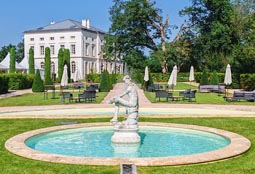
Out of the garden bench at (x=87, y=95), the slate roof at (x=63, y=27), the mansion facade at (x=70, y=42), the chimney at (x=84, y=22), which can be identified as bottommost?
the garden bench at (x=87, y=95)

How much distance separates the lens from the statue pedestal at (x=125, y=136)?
8.76m

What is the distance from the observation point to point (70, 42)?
65688 millimetres

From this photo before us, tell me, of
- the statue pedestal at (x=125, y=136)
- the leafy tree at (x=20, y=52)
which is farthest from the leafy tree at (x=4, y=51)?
the statue pedestal at (x=125, y=136)

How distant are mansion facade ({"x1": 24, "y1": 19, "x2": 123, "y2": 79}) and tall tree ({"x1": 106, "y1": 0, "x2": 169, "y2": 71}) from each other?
50.0 feet

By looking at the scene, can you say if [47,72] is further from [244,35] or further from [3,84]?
[244,35]

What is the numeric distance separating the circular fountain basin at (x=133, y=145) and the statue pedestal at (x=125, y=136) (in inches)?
5.6

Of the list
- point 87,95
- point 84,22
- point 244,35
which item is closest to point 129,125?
point 87,95

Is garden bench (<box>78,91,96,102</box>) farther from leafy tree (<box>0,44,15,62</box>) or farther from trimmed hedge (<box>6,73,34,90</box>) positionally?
leafy tree (<box>0,44,15,62</box>)

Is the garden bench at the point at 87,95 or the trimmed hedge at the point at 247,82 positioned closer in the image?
the garden bench at the point at 87,95

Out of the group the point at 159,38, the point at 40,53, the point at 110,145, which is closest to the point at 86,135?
the point at 110,145

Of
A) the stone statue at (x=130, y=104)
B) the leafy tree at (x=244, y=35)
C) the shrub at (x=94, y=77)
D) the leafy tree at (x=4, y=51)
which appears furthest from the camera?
the leafy tree at (x=4, y=51)

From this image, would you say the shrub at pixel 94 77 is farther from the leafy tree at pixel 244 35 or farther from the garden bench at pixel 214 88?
the garden bench at pixel 214 88

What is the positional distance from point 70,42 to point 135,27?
21475mm

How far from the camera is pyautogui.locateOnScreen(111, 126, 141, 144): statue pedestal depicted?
8.76 m
